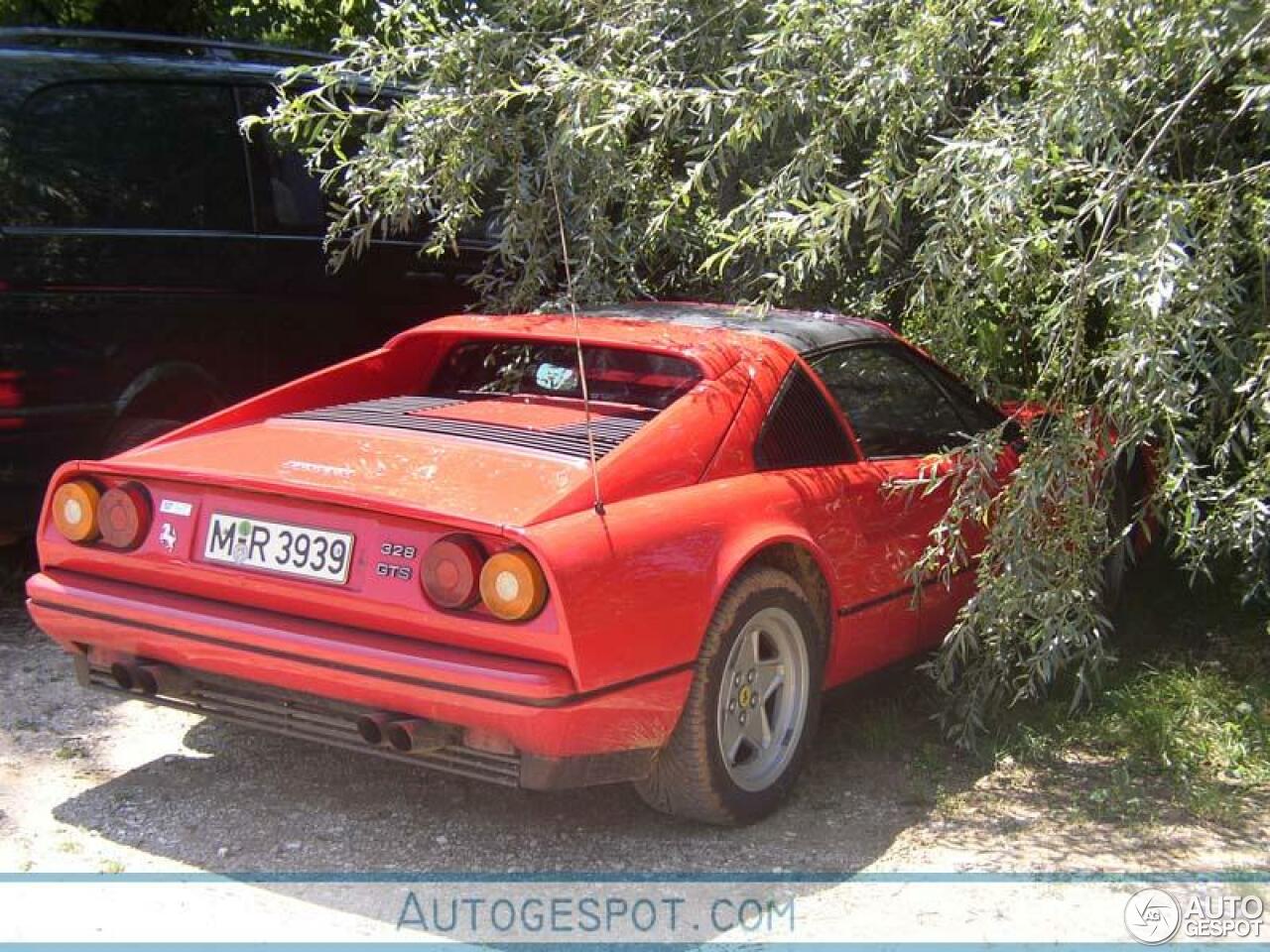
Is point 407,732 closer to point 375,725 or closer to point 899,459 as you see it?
point 375,725

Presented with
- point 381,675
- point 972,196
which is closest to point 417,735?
point 381,675

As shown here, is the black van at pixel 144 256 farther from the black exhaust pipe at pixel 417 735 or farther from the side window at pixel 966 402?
the side window at pixel 966 402

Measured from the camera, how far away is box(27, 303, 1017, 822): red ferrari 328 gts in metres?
3.60

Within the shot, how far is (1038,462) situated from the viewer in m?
4.56

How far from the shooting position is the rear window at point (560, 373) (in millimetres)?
4637

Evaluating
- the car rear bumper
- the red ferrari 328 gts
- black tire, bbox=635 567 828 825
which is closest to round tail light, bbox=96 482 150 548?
the red ferrari 328 gts

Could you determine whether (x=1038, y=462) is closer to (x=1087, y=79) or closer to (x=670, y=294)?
(x=1087, y=79)

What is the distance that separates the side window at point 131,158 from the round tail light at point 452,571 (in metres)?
2.83

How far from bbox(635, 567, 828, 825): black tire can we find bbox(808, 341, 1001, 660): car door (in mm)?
475

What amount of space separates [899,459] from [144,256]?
3.06 meters

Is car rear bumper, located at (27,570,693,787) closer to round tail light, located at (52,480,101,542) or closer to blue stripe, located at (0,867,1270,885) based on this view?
round tail light, located at (52,480,101,542)

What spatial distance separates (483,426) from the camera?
175 inches

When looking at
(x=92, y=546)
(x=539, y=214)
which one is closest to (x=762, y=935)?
(x=92, y=546)

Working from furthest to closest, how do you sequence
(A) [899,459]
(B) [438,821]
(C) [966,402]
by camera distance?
→ (C) [966,402] → (A) [899,459] → (B) [438,821]
